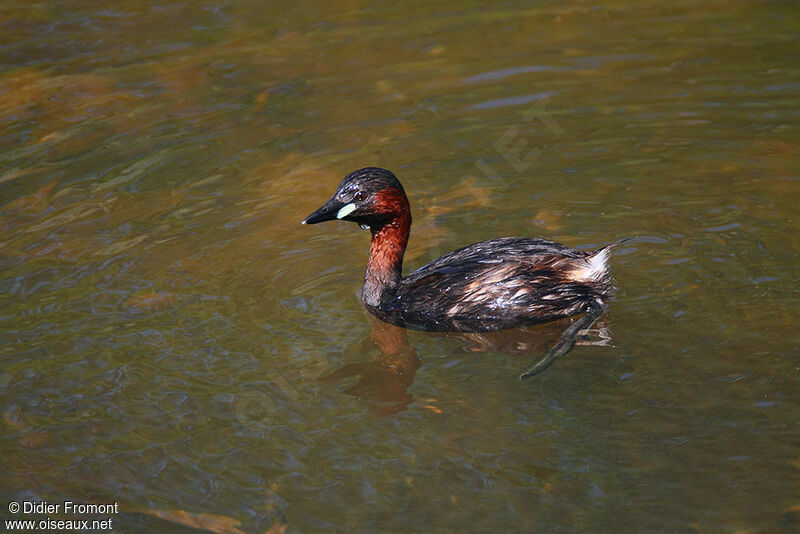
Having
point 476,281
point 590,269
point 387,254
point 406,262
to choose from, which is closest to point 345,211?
point 387,254

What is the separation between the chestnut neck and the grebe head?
2 centimetres

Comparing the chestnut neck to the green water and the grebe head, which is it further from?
the green water

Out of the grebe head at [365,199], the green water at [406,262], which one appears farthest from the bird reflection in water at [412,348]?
the grebe head at [365,199]

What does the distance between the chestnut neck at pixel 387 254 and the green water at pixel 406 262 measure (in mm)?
246

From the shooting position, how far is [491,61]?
32.2 ft

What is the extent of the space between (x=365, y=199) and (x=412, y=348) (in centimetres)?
105

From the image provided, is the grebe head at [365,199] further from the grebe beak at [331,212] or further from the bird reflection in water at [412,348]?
the bird reflection in water at [412,348]

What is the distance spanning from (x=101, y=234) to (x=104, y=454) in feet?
8.94

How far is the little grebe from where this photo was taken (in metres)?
5.89

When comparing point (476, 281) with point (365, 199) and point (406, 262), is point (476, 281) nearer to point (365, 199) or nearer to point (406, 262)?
point (365, 199)

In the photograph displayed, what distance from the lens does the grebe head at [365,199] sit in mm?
6152

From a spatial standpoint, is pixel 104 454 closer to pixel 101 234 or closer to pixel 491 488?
pixel 491 488

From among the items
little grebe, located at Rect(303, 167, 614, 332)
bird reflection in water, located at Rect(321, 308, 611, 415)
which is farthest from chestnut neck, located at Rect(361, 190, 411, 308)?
bird reflection in water, located at Rect(321, 308, 611, 415)

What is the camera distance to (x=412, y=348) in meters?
5.85
